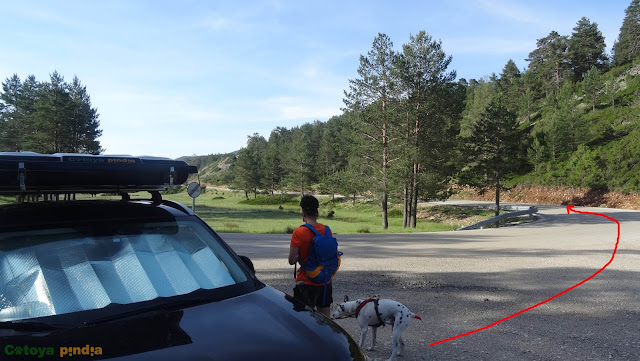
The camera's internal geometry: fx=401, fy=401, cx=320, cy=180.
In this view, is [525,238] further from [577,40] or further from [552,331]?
[577,40]

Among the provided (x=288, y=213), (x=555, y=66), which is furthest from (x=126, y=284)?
(x=555, y=66)

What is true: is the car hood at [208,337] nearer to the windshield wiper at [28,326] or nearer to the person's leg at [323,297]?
the windshield wiper at [28,326]

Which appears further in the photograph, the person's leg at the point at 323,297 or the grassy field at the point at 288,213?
the grassy field at the point at 288,213

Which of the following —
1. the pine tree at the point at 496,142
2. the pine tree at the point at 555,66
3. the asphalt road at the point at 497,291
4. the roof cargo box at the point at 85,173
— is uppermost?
the pine tree at the point at 555,66

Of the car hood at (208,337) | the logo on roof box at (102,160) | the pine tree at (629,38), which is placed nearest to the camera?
the car hood at (208,337)

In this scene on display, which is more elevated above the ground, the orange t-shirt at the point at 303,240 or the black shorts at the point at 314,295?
the orange t-shirt at the point at 303,240

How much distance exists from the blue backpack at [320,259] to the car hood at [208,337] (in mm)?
1562

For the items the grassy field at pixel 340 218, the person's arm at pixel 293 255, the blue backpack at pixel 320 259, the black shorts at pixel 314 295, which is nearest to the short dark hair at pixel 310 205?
the blue backpack at pixel 320 259

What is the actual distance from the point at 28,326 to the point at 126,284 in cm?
56

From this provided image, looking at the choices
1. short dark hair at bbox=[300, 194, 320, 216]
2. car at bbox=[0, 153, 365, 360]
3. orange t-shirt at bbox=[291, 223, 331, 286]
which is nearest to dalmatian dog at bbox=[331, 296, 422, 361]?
orange t-shirt at bbox=[291, 223, 331, 286]

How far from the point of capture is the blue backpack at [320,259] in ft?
13.3

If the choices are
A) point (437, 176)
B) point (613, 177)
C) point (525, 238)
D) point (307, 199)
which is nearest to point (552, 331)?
point (307, 199)

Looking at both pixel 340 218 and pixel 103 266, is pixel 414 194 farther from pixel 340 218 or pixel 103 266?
pixel 103 266

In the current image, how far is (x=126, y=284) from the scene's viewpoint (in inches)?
98.7
